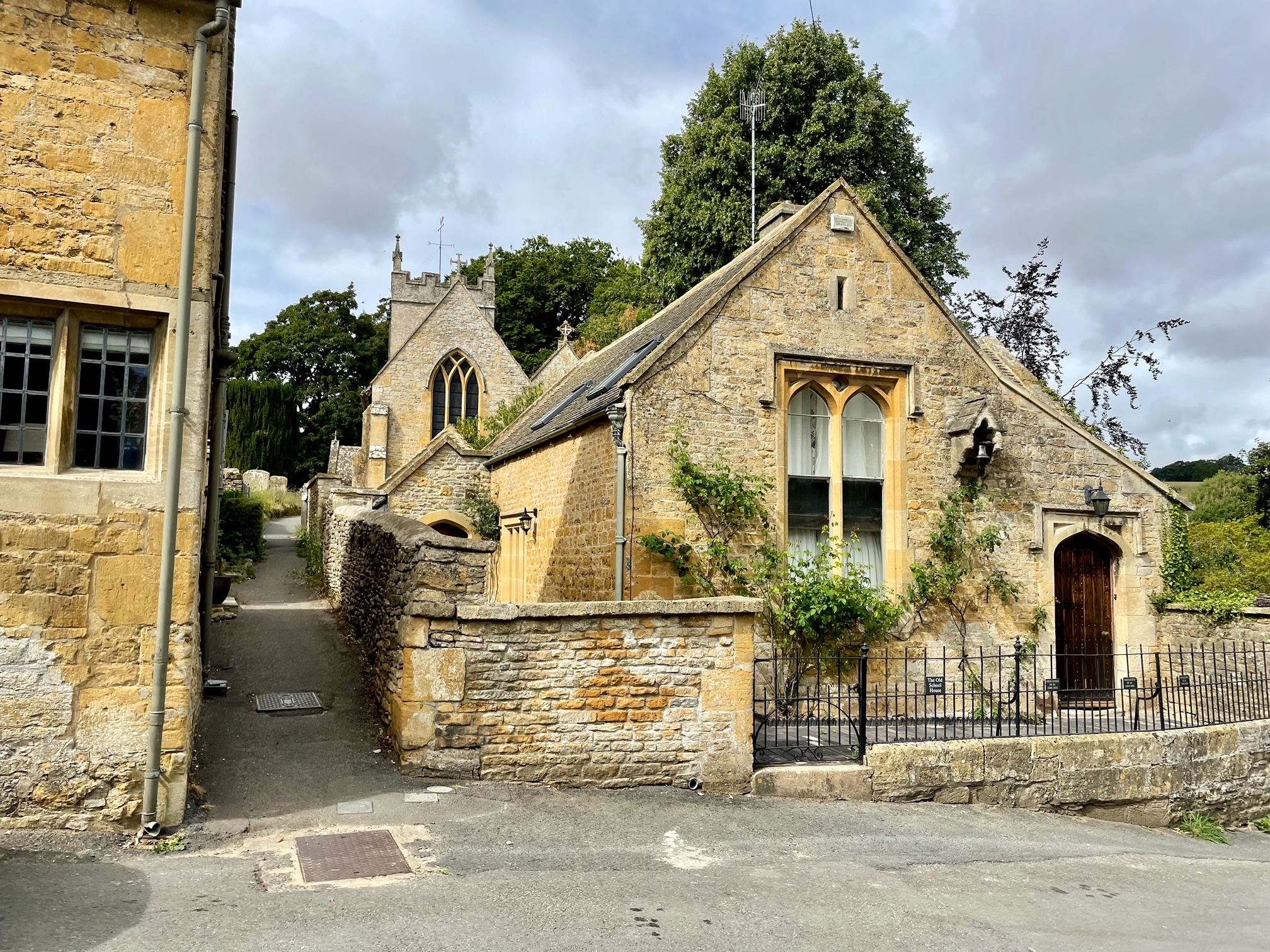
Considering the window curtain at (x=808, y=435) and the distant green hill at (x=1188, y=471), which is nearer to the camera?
the window curtain at (x=808, y=435)

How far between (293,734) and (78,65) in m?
6.46

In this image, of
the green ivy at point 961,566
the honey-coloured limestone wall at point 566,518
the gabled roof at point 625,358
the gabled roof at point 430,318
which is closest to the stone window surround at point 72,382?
the gabled roof at point 625,358

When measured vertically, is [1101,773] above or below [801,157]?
below

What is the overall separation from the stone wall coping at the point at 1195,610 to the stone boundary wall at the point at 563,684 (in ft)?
28.8

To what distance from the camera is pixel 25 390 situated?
6.77 m

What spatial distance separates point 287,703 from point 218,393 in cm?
406

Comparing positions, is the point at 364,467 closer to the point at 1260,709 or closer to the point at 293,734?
the point at 293,734

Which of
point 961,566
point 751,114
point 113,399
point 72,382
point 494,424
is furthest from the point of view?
point 494,424

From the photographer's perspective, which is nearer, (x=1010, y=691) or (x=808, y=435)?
(x=1010, y=691)

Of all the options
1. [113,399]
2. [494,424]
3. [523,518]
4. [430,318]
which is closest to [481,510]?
[523,518]

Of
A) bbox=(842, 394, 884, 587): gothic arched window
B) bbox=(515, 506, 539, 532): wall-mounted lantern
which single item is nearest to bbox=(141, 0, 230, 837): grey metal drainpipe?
bbox=(842, 394, 884, 587): gothic arched window

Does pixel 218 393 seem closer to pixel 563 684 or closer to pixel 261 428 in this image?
pixel 563 684

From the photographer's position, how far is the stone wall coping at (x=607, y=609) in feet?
26.3

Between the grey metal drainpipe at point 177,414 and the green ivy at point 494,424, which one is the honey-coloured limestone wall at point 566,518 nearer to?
the grey metal drainpipe at point 177,414
